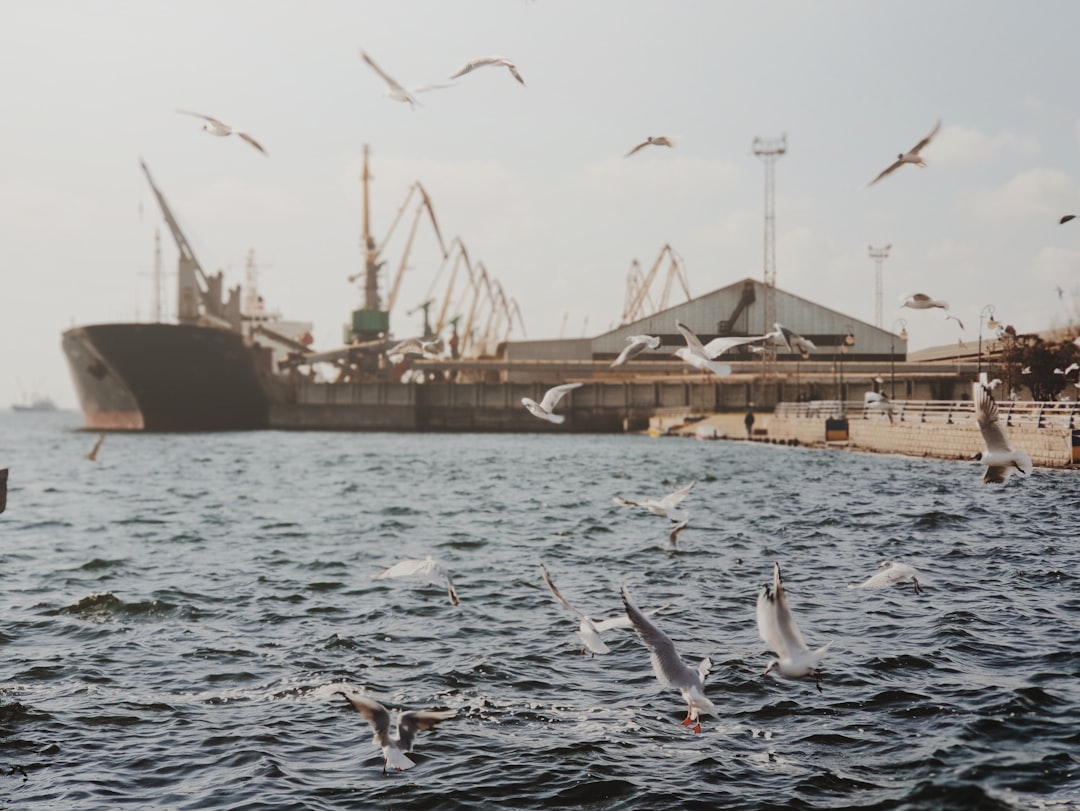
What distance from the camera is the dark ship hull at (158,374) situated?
11794 centimetres

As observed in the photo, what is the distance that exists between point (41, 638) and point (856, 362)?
129 meters

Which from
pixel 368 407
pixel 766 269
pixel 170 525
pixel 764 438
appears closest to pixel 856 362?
pixel 766 269

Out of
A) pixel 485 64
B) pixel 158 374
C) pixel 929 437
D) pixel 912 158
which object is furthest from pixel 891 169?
pixel 158 374

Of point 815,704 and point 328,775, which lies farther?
point 815,704

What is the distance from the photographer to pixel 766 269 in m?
131

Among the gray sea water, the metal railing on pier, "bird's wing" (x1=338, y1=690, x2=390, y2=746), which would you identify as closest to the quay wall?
the metal railing on pier

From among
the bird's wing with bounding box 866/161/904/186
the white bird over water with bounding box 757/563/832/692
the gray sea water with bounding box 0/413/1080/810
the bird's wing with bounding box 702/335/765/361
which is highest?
the bird's wing with bounding box 866/161/904/186

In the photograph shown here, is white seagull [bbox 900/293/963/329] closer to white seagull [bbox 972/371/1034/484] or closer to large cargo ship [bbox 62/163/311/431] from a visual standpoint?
white seagull [bbox 972/371/1034/484]

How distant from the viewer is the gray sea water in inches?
458

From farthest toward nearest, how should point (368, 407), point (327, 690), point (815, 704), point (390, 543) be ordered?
point (368, 407) → point (390, 543) → point (327, 690) → point (815, 704)

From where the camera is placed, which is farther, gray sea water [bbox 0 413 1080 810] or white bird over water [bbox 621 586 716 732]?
gray sea water [bbox 0 413 1080 810]

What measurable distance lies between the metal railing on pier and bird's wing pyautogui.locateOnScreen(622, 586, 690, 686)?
3362 centimetres

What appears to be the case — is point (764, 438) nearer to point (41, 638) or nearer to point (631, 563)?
point (631, 563)

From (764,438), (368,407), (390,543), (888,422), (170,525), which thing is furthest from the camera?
(368,407)
